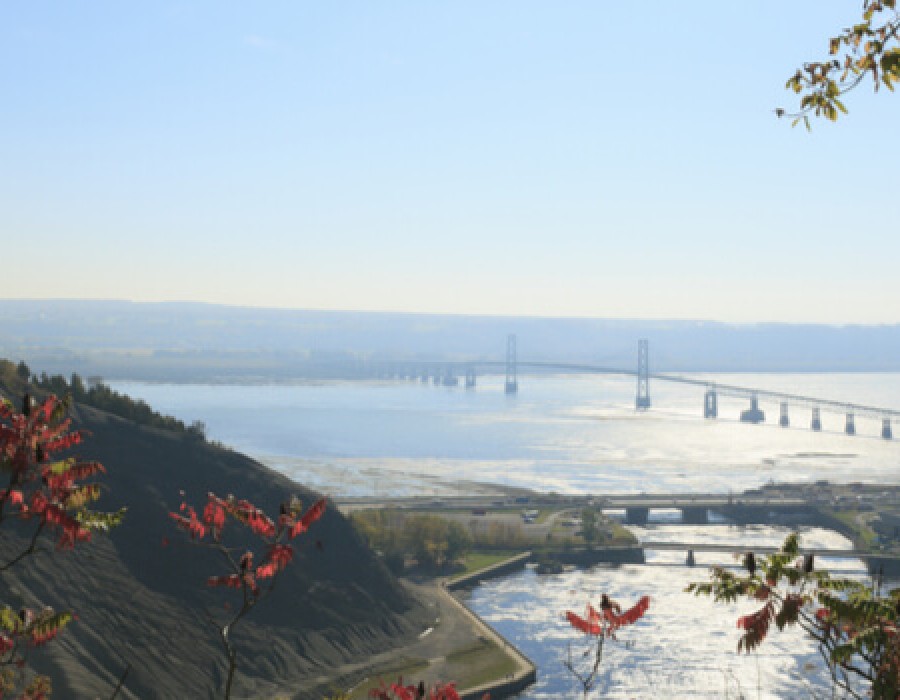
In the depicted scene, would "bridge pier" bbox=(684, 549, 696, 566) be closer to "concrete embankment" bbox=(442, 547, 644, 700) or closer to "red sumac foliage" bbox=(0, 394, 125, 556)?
"concrete embankment" bbox=(442, 547, 644, 700)

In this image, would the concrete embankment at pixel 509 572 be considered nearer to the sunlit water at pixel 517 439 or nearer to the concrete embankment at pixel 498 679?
the concrete embankment at pixel 498 679

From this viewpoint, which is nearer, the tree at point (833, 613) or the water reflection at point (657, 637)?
the tree at point (833, 613)

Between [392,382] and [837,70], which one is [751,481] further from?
[392,382]

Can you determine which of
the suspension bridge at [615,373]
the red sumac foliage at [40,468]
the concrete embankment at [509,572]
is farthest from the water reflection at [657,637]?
the suspension bridge at [615,373]

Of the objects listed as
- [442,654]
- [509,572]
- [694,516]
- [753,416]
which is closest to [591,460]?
[694,516]

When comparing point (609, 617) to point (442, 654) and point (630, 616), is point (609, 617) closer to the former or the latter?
point (630, 616)

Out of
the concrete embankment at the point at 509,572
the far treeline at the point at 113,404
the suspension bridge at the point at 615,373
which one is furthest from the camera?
the suspension bridge at the point at 615,373

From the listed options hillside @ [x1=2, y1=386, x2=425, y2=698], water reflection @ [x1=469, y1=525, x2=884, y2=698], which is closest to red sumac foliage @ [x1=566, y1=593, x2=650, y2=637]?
water reflection @ [x1=469, y1=525, x2=884, y2=698]
